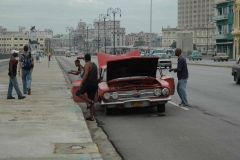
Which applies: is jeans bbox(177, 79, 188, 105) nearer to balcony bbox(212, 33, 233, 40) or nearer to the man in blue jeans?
the man in blue jeans

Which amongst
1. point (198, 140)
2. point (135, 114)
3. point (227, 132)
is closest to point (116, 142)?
point (198, 140)

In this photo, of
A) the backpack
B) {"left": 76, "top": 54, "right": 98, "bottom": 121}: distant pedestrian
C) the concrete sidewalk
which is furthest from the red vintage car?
the backpack

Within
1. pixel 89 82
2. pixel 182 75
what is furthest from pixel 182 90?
pixel 89 82

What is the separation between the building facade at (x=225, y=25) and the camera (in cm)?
9919

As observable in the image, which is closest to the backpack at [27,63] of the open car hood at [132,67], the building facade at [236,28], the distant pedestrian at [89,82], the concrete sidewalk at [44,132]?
the concrete sidewalk at [44,132]

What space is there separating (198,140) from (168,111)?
4924 millimetres

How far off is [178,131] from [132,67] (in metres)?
3.71

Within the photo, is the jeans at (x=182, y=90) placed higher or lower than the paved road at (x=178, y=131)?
higher

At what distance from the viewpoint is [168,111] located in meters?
15.0

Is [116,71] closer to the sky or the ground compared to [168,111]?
closer to the sky

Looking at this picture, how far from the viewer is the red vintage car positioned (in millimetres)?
13898

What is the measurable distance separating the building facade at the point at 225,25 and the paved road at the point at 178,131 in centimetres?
8430

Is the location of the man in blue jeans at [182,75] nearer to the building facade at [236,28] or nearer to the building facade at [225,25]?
the building facade at [236,28]

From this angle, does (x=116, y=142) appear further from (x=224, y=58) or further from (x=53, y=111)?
(x=224, y=58)
